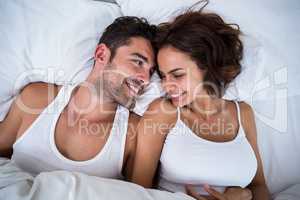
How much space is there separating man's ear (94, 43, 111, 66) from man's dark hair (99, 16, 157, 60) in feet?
0.05

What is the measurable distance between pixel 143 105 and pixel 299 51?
64 cm

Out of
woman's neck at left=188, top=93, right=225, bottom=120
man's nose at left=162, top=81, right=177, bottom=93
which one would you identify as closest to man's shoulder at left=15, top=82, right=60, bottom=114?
man's nose at left=162, top=81, right=177, bottom=93

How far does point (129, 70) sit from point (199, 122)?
343mm

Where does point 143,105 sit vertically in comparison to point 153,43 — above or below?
below

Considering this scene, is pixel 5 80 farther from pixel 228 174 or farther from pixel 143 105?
pixel 228 174

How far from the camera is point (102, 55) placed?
3.73 ft

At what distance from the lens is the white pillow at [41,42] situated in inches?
45.0

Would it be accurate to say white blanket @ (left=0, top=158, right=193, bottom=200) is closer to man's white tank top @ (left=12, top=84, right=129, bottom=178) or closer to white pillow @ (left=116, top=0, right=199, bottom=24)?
man's white tank top @ (left=12, top=84, right=129, bottom=178)

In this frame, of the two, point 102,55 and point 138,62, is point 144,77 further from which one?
point 102,55

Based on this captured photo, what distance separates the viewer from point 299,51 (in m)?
1.20

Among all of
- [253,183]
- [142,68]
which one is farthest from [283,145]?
[142,68]

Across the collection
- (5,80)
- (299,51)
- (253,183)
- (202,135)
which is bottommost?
(253,183)

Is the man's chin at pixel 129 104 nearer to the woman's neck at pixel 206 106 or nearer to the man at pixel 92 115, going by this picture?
the man at pixel 92 115

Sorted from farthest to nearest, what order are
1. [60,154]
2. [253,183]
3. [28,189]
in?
[253,183]
[60,154]
[28,189]
